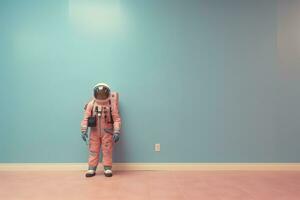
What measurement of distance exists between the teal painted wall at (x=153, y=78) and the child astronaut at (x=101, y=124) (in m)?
0.26

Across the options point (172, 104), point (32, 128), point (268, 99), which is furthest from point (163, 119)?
point (32, 128)

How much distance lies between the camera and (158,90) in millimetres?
3605

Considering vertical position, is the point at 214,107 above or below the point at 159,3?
below

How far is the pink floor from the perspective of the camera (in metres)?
2.53

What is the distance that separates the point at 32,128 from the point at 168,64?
6.44ft

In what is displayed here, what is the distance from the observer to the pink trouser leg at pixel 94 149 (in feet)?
10.8

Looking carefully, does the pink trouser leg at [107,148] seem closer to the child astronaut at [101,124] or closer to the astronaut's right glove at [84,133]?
the child astronaut at [101,124]

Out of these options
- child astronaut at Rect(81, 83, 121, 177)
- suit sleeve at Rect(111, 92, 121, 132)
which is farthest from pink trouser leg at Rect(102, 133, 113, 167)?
suit sleeve at Rect(111, 92, 121, 132)

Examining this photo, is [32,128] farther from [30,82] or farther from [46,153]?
[30,82]

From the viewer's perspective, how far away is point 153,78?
361 centimetres

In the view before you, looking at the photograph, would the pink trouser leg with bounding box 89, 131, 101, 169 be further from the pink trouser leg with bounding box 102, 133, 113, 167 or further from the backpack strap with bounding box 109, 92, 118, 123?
the backpack strap with bounding box 109, 92, 118, 123

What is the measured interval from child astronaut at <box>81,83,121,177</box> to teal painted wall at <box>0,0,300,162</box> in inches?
10.1

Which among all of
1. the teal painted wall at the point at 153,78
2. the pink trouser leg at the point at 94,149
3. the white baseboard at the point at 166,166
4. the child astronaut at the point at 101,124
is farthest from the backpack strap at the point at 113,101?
the white baseboard at the point at 166,166

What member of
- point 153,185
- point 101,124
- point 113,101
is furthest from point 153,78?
point 153,185
